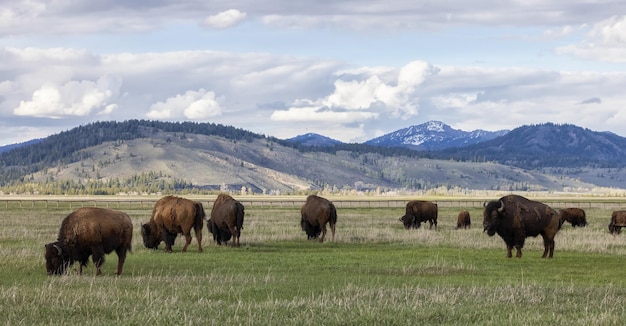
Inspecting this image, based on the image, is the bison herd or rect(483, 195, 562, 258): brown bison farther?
rect(483, 195, 562, 258): brown bison

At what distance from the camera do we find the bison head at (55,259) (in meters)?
23.7

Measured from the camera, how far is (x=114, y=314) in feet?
52.5

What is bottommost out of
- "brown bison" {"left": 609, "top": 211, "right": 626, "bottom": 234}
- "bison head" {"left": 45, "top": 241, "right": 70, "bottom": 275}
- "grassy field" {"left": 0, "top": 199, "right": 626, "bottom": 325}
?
"grassy field" {"left": 0, "top": 199, "right": 626, "bottom": 325}

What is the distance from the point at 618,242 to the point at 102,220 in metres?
25.2

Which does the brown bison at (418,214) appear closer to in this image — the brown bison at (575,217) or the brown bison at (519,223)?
the brown bison at (575,217)

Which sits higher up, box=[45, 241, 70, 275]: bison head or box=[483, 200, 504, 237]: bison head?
box=[483, 200, 504, 237]: bison head

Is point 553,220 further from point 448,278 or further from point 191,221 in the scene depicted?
point 191,221

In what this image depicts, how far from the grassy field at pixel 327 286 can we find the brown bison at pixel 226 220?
3.12 feet

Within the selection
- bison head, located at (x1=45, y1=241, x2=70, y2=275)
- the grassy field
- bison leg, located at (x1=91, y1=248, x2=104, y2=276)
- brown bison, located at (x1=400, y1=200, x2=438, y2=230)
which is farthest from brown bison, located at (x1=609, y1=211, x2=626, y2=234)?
bison head, located at (x1=45, y1=241, x2=70, y2=275)

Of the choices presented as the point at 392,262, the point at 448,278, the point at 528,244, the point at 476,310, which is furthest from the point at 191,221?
the point at 476,310

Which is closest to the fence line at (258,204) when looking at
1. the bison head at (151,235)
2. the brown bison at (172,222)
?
the bison head at (151,235)

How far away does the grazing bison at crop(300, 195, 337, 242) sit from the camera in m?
40.5

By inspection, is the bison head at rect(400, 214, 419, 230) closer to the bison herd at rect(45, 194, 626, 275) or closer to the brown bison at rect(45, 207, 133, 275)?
the bison herd at rect(45, 194, 626, 275)

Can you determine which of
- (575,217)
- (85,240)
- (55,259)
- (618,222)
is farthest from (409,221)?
(55,259)
